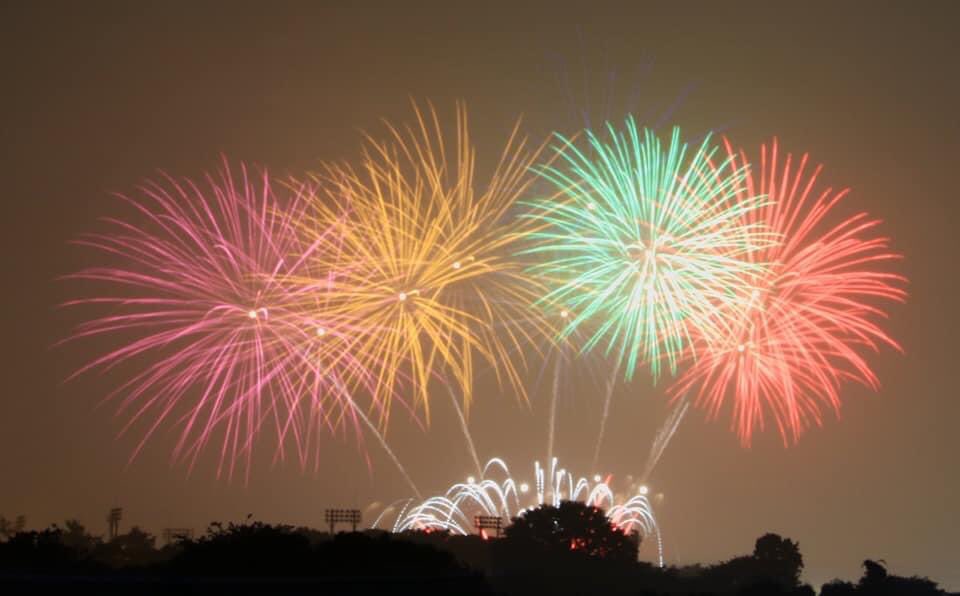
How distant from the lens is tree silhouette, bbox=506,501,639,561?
88.4m

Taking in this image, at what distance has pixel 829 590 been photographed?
76812 mm

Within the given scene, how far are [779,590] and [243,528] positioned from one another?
3747cm

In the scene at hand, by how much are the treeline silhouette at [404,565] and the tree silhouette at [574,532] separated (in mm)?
97

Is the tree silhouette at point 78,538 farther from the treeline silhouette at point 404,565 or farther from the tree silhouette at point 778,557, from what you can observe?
the tree silhouette at point 778,557

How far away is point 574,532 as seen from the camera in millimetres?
89250

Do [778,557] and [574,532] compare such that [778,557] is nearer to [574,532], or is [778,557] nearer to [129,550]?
[574,532]

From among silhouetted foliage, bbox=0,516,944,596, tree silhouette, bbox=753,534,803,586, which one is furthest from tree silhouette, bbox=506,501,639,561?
tree silhouette, bbox=753,534,803,586

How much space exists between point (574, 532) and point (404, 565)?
38.6 m

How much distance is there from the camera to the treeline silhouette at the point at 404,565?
41.6 m

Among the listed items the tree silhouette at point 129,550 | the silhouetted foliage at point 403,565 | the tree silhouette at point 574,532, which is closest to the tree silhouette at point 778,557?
the silhouetted foliage at point 403,565

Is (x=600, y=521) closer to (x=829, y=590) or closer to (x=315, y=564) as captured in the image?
(x=829, y=590)

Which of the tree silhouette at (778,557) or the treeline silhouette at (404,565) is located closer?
the treeline silhouette at (404,565)

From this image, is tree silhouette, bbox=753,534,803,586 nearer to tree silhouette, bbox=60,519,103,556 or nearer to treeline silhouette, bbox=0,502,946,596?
treeline silhouette, bbox=0,502,946,596

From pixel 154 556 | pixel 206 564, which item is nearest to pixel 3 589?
pixel 206 564
